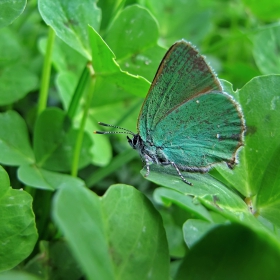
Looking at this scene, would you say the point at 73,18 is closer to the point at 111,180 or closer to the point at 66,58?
the point at 66,58

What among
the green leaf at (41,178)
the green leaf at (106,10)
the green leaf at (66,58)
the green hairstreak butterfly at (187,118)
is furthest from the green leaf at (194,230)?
the green leaf at (106,10)

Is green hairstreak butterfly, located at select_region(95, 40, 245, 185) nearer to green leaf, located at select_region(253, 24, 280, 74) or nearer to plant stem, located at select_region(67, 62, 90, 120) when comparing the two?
plant stem, located at select_region(67, 62, 90, 120)

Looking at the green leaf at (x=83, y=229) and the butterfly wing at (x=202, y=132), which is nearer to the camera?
the green leaf at (x=83, y=229)

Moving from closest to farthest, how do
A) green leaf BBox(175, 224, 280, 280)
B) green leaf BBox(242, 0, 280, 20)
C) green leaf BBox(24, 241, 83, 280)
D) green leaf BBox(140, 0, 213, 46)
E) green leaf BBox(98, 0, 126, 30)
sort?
green leaf BBox(175, 224, 280, 280) → green leaf BBox(24, 241, 83, 280) → green leaf BBox(98, 0, 126, 30) → green leaf BBox(242, 0, 280, 20) → green leaf BBox(140, 0, 213, 46)

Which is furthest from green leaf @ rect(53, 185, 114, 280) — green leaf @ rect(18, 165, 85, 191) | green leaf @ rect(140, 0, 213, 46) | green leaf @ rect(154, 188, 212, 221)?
green leaf @ rect(140, 0, 213, 46)

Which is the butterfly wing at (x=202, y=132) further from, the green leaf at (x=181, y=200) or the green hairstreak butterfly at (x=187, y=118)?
the green leaf at (x=181, y=200)

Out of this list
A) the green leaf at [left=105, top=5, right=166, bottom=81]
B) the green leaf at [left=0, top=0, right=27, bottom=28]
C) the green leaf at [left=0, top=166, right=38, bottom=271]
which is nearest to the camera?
the green leaf at [left=0, top=166, right=38, bottom=271]
